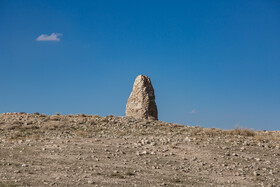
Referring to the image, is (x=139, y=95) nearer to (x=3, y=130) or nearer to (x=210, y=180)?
(x=3, y=130)

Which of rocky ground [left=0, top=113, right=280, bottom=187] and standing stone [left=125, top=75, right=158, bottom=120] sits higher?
standing stone [left=125, top=75, right=158, bottom=120]

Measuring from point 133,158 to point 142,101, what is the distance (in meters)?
12.8

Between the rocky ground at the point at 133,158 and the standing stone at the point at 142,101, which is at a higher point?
the standing stone at the point at 142,101

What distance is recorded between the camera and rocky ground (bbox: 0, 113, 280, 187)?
11.4 meters

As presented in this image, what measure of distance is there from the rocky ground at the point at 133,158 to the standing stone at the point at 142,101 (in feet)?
15.3

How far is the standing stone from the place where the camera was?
26656mm

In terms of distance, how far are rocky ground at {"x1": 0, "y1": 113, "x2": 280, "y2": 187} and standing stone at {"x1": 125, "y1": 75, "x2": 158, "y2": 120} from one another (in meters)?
4.66

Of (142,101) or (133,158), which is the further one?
(142,101)

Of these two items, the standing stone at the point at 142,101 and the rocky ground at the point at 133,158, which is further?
the standing stone at the point at 142,101

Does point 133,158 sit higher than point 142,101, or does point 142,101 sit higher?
point 142,101

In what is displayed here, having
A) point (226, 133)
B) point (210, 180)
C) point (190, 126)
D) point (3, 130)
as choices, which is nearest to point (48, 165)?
point (210, 180)

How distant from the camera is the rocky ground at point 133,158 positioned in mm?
11367

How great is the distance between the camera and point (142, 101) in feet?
87.9

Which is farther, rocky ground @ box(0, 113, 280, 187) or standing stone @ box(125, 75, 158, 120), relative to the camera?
standing stone @ box(125, 75, 158, 120)
